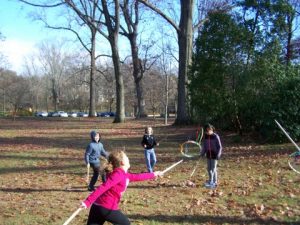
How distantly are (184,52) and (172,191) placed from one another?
18.8 meters

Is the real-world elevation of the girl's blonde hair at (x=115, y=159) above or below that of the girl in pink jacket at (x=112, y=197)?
above

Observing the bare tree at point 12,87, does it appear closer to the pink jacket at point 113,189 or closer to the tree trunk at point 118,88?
the tree trunk at point 118,88

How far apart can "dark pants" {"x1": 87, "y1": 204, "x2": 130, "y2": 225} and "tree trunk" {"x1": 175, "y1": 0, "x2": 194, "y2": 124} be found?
72.5 feet

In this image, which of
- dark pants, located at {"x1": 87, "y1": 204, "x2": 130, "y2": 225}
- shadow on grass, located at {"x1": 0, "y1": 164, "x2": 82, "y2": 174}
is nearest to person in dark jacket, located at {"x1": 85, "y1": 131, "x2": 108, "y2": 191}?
shadow on grass, located at {"x1": 0, "y1": 164, "x2": 82, "y2": 174}

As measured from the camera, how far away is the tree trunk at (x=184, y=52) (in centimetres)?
2790

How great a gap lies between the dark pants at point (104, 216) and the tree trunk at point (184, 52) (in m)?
22.1

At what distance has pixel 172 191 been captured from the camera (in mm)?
10102

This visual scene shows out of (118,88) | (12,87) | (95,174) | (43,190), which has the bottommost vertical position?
(43,190)

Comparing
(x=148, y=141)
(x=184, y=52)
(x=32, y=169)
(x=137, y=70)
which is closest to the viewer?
(x=148, y=141)

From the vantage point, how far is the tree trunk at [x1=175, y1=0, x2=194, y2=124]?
2790cm

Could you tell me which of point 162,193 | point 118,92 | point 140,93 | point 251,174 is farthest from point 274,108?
point 140,93

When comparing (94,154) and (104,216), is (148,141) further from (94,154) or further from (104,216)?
(104,216)

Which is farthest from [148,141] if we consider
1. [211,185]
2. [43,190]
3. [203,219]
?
[203,219]

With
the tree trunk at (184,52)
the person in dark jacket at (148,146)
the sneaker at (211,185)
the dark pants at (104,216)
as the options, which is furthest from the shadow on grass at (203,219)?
the tree trunk at (184,52)
